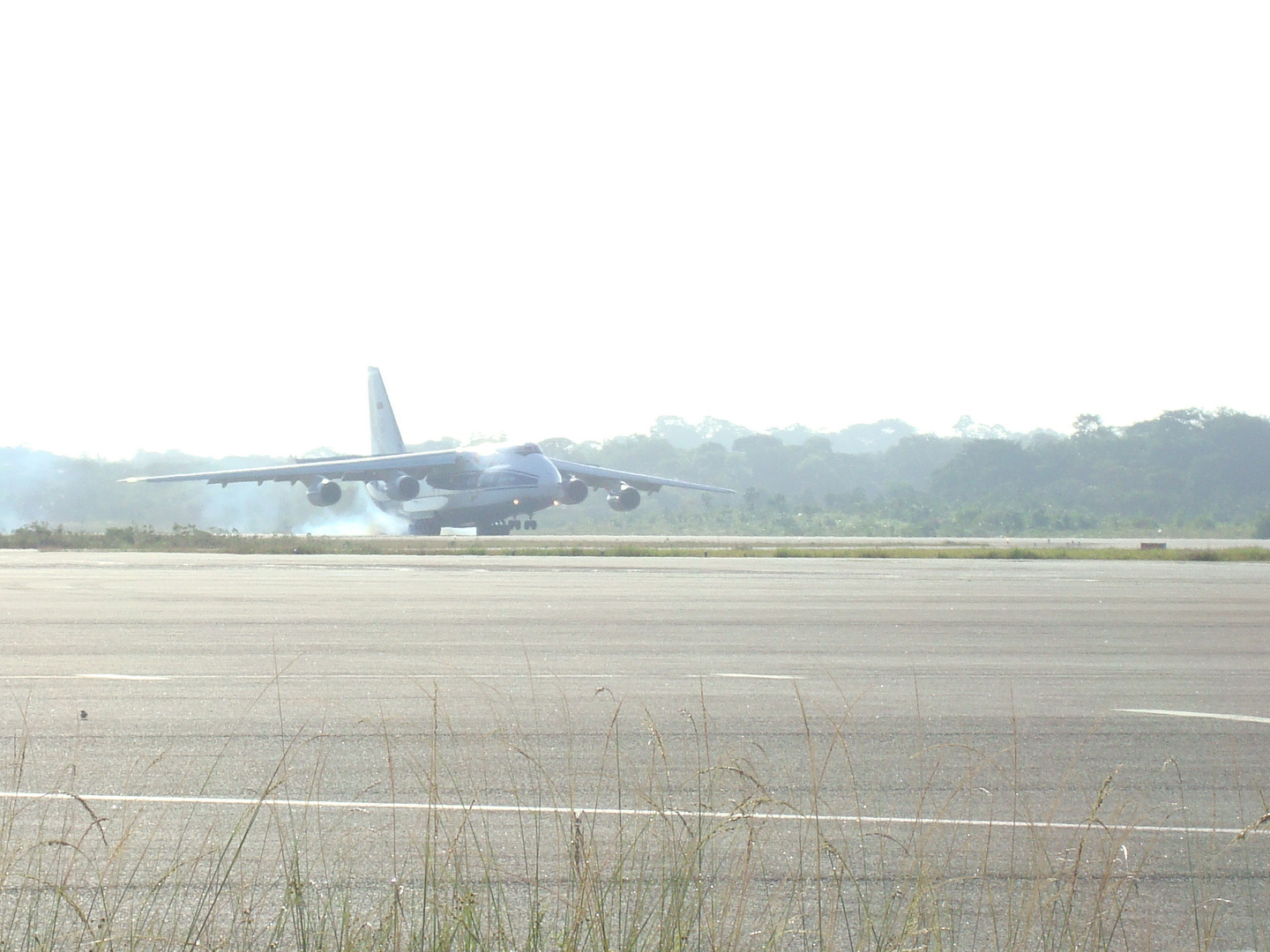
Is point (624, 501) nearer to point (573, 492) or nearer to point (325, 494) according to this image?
point (573, 492)

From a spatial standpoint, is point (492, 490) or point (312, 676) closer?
point (312, 676)

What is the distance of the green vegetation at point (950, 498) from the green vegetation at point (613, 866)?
165ft

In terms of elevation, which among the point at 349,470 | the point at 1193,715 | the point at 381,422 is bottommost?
the point at 1193,715

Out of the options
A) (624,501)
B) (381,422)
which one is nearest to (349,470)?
(381,422)

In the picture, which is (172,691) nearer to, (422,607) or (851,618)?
(422,607)

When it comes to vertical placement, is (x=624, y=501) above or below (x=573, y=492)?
below

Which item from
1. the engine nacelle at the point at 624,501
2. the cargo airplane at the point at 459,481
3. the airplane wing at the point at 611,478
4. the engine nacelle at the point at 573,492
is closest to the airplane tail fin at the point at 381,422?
the cargo airplane at the point at 459,481

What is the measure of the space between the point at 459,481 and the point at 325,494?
504 cm

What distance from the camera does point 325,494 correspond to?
154ft

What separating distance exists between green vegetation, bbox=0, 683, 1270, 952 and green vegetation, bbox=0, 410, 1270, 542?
5032cm

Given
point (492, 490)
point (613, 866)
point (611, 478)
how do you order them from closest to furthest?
point (613, 866)
point (492, 490)
point (611, 478)

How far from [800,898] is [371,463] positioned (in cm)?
4653

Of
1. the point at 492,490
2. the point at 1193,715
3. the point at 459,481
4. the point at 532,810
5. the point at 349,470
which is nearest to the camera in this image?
the point at 532,810

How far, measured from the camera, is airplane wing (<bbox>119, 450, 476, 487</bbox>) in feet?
158
